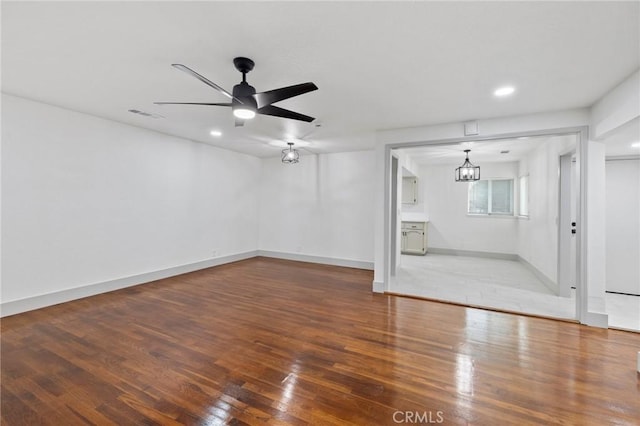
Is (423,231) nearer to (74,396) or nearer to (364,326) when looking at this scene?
(364,326)

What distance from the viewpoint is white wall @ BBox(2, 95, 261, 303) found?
327cm

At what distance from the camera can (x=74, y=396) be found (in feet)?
6.16

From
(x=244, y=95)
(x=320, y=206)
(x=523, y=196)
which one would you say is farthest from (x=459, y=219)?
(x=244, y=95)

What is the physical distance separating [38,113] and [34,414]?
138 inches

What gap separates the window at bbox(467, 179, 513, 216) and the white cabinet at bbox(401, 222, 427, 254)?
4.69 feet

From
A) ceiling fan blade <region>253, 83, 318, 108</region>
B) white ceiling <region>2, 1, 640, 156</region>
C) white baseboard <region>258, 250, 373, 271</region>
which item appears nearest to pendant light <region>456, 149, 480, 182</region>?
white ceiling <region>2, 1, 640, 156</region>

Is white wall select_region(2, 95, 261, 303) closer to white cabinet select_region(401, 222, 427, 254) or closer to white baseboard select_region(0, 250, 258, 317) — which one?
white baseboard select_region(0, 250, 258, 317)

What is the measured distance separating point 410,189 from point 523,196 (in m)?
2.59

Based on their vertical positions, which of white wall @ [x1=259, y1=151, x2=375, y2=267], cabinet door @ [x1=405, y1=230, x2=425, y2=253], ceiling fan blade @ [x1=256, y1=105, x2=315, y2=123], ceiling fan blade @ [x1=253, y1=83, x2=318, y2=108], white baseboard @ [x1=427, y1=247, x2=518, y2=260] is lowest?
white baseboard @ [x1=427, y1=247, x2=518, y2=260]

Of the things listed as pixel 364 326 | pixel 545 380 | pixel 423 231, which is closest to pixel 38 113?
pixel 364 326

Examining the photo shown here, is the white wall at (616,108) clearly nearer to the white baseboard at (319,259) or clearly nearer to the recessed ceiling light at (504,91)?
the recessed ceiling light at (504,91)

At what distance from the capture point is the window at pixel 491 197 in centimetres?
712

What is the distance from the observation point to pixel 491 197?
24.0 ft

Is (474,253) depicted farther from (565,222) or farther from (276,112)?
(276,112)
